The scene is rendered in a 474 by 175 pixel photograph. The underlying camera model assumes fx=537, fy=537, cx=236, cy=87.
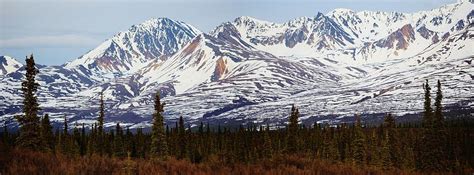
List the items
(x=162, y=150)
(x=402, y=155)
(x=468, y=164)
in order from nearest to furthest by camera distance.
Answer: (x=162, y=150), (x=402, y=155), (x=468, y=164)

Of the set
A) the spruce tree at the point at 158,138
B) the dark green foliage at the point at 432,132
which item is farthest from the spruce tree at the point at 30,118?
the dark green foliage at the point at 432,132

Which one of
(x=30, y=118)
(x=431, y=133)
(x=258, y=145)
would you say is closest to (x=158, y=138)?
(x=30, y=118)

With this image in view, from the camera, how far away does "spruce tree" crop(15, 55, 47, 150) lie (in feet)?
154

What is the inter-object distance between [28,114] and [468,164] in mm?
89309

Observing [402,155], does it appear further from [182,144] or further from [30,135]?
[30,135]

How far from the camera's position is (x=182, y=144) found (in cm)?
11700

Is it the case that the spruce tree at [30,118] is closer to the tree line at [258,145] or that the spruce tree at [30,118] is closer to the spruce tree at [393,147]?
the tree line at [258,145]

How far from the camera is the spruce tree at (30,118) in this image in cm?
4694

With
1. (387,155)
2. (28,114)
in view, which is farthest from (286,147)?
(28,114)

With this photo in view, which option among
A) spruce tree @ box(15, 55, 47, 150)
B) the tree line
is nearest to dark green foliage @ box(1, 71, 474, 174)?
the tree line

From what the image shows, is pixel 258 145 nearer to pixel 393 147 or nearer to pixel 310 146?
pixel 310 146

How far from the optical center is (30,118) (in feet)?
159

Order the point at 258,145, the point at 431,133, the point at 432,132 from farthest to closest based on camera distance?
the point at 258,145 < the point at 431,133 < the point at 432,132

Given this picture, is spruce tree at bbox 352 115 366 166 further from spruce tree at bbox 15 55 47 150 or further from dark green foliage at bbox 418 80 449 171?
spruce tree at bbox 15 55 47 150
